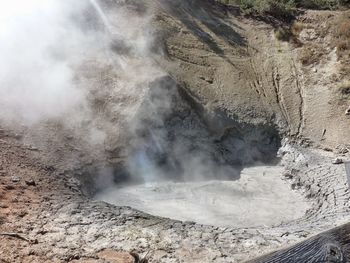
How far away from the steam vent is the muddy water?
3 cm

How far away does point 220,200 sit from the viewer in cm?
758

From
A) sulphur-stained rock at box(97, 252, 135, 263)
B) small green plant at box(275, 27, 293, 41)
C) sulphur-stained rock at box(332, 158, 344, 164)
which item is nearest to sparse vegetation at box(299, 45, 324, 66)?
small green plant at box(275, 27, 293, 41)

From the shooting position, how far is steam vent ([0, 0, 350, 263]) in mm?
5516

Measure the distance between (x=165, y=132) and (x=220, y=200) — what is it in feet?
5.43

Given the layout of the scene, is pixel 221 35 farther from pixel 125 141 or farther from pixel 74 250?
pixel 74 250

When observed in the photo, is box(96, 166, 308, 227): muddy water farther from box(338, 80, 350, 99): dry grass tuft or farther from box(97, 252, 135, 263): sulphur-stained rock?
box(338, 80, 350, 99): dry grass tuft

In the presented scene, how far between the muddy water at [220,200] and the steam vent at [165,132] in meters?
0.03

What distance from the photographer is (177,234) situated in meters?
5.54

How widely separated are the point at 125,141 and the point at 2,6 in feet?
12.5

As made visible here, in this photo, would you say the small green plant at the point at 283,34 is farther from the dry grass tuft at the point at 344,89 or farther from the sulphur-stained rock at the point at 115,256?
the sulphur-stained rock at the point at 115,256

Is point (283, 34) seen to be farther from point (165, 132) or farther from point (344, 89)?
point (165, 132)

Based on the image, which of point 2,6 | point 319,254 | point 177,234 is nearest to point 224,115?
point 177,234

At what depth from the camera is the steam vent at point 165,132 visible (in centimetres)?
552

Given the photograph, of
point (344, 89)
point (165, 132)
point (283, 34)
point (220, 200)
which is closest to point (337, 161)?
point (344, 89)
